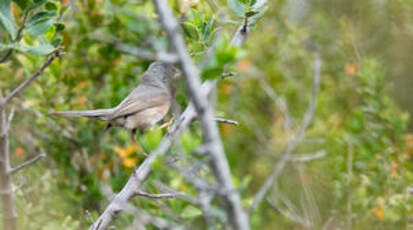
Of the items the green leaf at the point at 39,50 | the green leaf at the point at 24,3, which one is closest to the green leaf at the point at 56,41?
the green leaf at the point at 39,50

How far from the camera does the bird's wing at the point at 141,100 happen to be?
4.02 meters

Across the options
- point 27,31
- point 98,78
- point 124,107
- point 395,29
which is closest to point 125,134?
point 124,107

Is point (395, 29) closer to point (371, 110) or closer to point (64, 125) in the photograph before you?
point (371, 110)

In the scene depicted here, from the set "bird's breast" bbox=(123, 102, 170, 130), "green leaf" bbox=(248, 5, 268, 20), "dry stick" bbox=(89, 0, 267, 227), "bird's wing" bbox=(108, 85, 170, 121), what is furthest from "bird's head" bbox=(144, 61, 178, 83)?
"dry stick" bbox=(89, 0, 267, 227)

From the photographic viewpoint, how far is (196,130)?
175 inches

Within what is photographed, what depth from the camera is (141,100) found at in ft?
13.6

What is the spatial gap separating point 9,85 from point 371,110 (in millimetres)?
3186

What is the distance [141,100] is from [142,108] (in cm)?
8

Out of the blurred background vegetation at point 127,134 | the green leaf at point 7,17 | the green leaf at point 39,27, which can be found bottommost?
the blurred background vegetation at point 127,134

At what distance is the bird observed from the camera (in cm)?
399

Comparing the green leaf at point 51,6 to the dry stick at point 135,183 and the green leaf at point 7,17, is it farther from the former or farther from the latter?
the dry stick at point 135,183

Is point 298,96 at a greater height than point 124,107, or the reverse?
point 124,107

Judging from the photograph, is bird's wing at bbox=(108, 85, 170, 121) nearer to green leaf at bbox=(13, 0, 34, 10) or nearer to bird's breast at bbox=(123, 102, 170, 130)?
bird's breast at bbox=(123, 102, 170, 130)

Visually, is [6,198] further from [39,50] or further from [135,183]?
[39,50]
